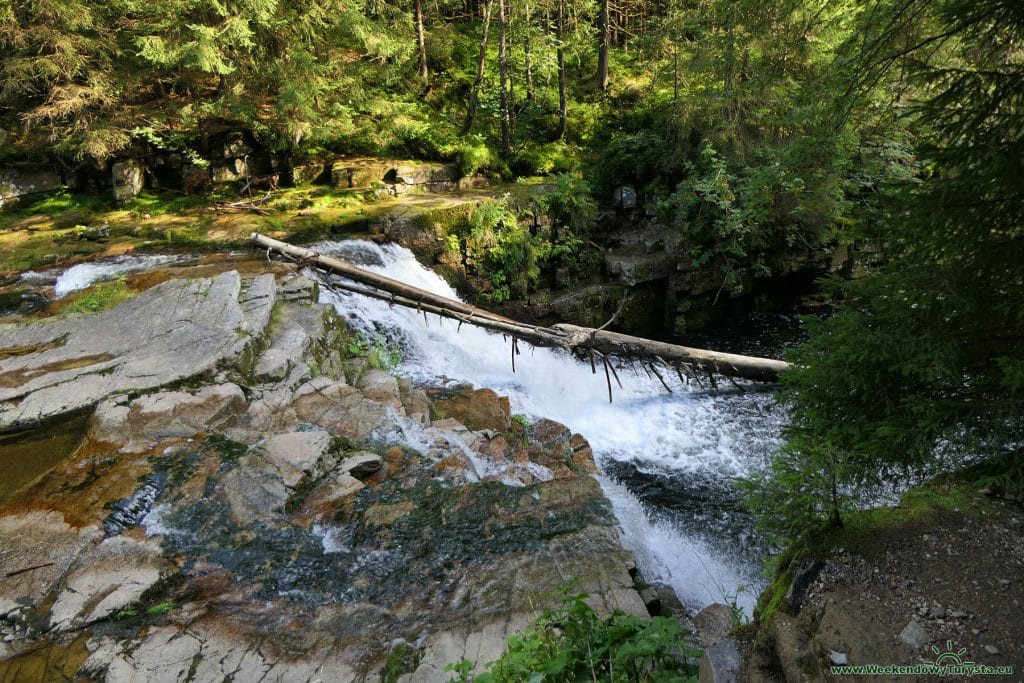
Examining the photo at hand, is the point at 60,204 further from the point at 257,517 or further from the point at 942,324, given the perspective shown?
the point at 942,324

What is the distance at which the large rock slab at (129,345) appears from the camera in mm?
6125

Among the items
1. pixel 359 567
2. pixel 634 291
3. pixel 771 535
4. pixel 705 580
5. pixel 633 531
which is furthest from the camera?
pixel 634 291

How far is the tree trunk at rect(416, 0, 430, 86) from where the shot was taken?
16656mm

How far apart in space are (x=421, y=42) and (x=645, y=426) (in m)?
13.8

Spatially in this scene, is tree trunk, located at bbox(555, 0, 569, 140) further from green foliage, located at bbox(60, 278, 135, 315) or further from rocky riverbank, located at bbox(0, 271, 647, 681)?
green foliage, located at bbox(60, 278, 135, 315)

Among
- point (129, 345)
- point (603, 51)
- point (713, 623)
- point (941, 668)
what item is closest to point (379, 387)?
point (129, 345)

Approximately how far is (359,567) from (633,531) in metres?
3.07

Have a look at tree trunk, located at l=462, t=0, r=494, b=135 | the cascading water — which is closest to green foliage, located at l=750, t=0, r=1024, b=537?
the cascading water

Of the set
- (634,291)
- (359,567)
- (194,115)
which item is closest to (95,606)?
(359,567)

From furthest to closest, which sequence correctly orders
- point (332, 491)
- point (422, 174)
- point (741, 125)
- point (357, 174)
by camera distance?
point (422, 174)
point (357, 174)
point (741, 125)
point (332, 491)

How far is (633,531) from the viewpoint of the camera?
6172 millimetres

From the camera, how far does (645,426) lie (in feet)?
30.0

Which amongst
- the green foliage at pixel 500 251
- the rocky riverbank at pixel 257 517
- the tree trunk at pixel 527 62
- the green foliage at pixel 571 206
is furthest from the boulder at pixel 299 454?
the tree trunk at pixel 527 62

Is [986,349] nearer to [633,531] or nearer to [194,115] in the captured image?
[633,531]
